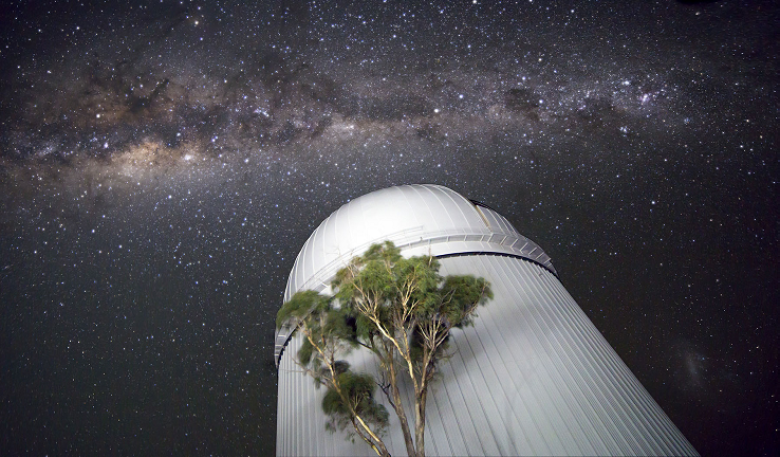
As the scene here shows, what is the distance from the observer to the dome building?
3645mm

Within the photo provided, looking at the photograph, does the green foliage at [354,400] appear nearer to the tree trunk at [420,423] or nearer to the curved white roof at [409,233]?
the tree trunk at [420,423]

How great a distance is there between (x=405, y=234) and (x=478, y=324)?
166 centimetres

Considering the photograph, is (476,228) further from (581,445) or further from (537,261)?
(581,445)

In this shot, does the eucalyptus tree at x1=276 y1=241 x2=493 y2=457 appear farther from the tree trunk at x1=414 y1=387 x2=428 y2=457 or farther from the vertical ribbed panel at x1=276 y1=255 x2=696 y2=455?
the vertical ribbed panel at x1=276 y1=255 x2=696 y2=455

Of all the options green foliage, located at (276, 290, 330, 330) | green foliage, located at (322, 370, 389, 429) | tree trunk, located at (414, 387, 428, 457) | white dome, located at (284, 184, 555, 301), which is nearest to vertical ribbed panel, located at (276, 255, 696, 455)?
green foliage, located at (322, 370, 389, 429)

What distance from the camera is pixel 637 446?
3656 mm

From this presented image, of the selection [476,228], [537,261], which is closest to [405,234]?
[476,228]

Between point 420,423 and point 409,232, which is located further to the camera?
point 409,232

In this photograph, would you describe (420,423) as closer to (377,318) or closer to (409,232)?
(377,318)

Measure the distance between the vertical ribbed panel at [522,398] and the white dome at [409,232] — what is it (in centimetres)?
54

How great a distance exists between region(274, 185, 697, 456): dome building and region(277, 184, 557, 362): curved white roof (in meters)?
0.02

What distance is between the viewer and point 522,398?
3807 mm

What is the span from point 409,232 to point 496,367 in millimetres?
2189

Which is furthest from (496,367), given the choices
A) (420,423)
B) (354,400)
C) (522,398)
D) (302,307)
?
(302,307)
